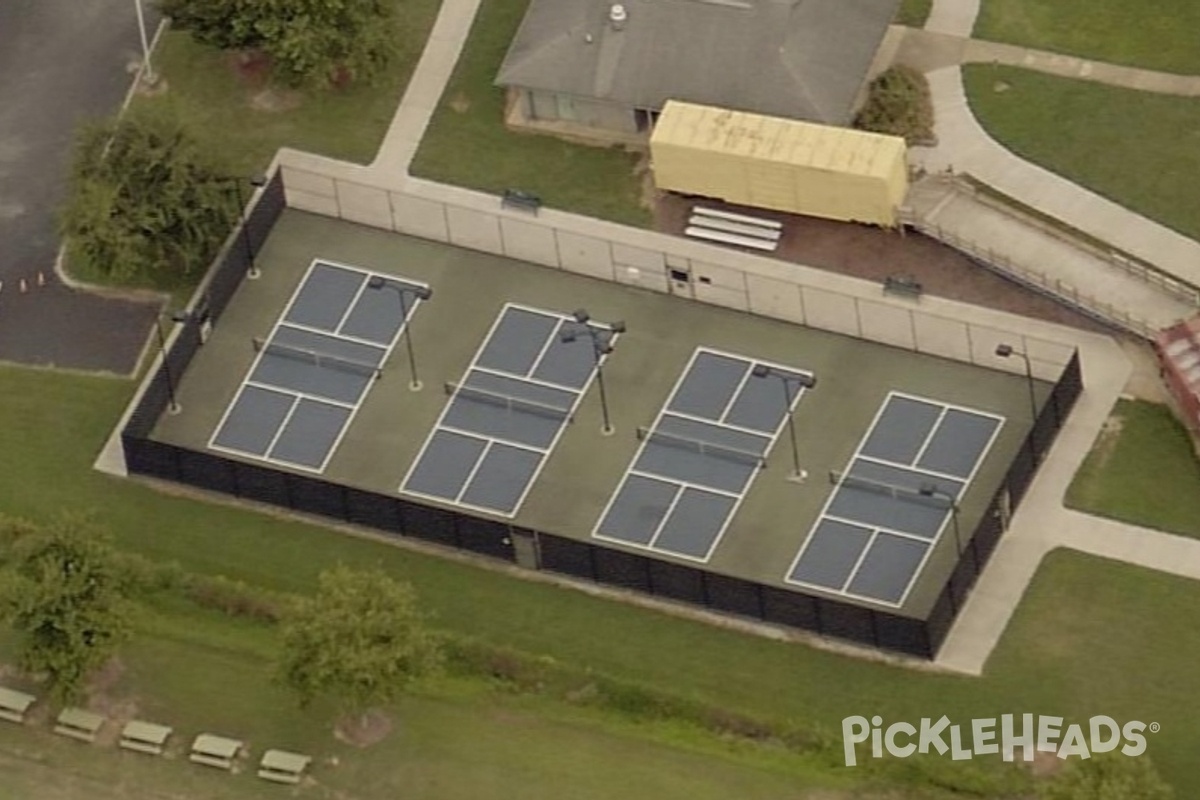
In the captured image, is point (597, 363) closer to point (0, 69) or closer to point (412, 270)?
point (412, 270)

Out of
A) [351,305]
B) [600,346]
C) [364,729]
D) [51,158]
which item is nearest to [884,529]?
[600,346]

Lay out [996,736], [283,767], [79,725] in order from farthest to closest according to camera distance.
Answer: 1. [79,725]
2. [283,767]
3. [996,736]

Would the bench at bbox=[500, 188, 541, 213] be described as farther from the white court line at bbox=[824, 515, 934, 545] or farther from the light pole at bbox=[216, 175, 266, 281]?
the white court line at bbox=[824, 515, 934, 545]

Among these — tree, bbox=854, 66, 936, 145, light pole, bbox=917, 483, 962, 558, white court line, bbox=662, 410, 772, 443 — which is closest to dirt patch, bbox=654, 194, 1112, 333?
tree, bbox=854, 66, 936, 145

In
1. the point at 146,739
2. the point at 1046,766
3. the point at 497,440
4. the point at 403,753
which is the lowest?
the point at 146,739

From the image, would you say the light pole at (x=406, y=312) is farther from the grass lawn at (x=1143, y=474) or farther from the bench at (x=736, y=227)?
the grass lawn at (x=1143, y=474)

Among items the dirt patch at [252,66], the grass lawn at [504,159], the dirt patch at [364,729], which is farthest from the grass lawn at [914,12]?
the dirt patch at [364,729]

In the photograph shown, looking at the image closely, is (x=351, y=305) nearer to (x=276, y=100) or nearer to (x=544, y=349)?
(x=544, y=349)
